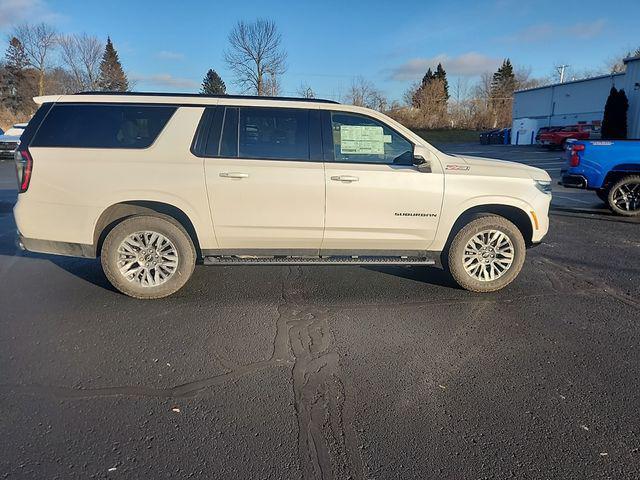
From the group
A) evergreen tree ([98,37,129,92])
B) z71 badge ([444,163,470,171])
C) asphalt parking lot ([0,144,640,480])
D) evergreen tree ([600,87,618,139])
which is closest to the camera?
asphalt parking lot ([0,144,640,480])

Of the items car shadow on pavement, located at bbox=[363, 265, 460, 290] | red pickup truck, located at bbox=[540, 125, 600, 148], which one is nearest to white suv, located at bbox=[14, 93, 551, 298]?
car shadow on pavement, located at bbox=[363, 265, 460, 290]

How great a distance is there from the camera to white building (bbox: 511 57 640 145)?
33.6 meters

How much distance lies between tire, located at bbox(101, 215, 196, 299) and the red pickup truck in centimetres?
3217

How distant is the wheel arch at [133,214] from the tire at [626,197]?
28.7 feet

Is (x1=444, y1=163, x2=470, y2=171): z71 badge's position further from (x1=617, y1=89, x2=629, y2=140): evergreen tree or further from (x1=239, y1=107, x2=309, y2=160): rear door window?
(x1=617, y1=89, x2=629, y2=140): evergreen tree

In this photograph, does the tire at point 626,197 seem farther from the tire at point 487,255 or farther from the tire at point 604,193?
the tire at point 487,255

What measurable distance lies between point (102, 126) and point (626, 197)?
9.84 meters

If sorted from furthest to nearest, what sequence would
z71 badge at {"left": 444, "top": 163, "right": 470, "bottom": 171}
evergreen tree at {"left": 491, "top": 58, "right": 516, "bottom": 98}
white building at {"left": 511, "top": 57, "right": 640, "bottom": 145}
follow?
evergreen tree at {"left": 491, "top": 58, "right": 516, "bottom": 98}
white building at {"left": 511, "top": 57, "right": 640, "bottom": 145}
z71 badge at {"left": 444, "top": 163, "right": 470, "bottom": 171}

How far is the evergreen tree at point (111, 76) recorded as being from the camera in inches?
1913

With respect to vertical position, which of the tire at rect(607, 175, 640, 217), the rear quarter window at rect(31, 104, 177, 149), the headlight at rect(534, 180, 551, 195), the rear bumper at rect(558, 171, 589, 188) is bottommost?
the tire at rect(607, 175, 640, 217)

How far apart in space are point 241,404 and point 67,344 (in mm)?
1739

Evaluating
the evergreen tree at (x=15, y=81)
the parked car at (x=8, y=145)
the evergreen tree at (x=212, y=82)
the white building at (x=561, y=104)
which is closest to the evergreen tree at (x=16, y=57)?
the evergreen tree at (x=15, y=81)

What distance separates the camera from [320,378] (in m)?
2.96

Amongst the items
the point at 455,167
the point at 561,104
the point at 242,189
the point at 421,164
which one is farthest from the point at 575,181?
the point at 561,104
